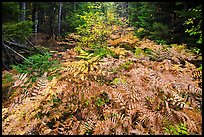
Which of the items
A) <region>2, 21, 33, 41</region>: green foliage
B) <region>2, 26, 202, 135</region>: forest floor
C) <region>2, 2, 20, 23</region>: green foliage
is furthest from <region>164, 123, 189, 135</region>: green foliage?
<region>2, 2, 20, 23</region>: green foliage

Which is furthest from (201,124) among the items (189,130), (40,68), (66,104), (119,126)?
(40,68)

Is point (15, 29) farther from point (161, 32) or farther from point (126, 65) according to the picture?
point (161, 32)

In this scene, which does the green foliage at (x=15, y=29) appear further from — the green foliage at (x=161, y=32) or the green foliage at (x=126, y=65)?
the green foliage at (x=161, y=32)

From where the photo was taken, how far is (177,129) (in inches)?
88.7

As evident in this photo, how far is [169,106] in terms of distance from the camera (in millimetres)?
2447

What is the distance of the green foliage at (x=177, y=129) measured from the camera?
2.22 metres

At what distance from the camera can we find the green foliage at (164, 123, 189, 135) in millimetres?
2219

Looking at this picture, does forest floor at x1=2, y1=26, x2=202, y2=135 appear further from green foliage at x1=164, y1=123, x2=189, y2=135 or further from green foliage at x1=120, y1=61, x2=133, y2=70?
green foliage at x1=120, y1=61, x2=133, y2=70

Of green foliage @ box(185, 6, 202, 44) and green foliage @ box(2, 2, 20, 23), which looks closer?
green foliage @ box(185, 6, 202, 44)

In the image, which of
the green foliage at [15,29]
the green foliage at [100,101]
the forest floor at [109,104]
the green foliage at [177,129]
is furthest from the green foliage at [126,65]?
the green foliage at [15,29]

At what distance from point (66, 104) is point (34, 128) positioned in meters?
0.50

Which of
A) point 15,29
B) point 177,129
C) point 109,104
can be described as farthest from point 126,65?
point 15,29

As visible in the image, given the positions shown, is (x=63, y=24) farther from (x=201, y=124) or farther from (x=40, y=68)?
(x=201, y=124)

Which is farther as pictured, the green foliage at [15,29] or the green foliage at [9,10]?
the green foliage at [9,10]
